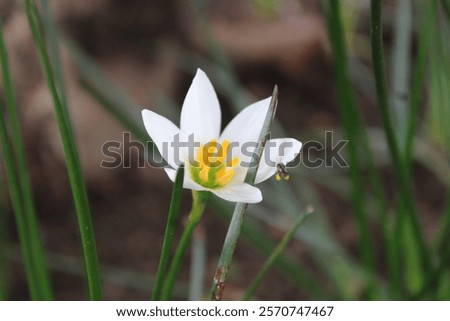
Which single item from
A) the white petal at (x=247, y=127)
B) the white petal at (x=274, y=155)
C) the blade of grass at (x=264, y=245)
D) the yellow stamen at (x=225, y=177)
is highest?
the white petal at (x=247, y=127)

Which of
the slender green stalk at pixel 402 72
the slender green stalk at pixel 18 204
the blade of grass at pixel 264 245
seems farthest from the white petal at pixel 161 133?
the slender green stalk at pixel 402 72

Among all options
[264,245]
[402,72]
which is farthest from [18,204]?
[402,72]

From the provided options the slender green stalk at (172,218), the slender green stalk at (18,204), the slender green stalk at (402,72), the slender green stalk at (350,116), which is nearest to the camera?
the slender green stalk at (172,218)

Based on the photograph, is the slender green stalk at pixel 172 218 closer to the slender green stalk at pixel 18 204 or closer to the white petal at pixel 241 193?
the white petal at pixel 241 193

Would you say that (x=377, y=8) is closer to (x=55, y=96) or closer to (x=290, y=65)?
(x=55, y=96)

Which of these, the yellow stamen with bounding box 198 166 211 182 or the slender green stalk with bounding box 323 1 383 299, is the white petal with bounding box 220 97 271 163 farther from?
the slender green stalk with bounding box 323 1 383 299

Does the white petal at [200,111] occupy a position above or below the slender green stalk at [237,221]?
above

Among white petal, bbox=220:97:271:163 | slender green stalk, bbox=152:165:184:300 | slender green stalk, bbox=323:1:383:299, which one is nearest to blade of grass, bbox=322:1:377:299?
slender green stalk, bbox=323:1:383:299
